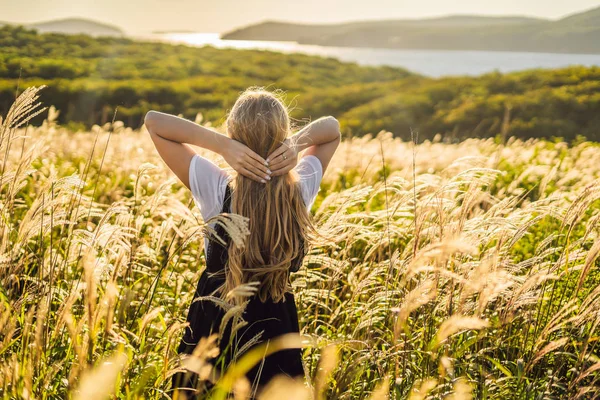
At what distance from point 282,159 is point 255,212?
276mm

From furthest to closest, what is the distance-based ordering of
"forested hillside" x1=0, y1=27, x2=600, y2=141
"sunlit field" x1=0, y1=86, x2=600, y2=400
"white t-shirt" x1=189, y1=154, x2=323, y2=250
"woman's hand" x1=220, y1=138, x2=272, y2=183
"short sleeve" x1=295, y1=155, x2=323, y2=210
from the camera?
1. "forested hillside" x1=0, y1=27, x2=600, y2=141
2. "short sleeve" x1=295, y1=155, x2=323, y2=210
3. "white t-shirt" x1=189, y1=154, x2=323, y2=250
4. "woman's hand" x1=220, y1=138, x2=272, y2=183
5. "sunlit field" x1=0, y1=86, x2=600, y2=400

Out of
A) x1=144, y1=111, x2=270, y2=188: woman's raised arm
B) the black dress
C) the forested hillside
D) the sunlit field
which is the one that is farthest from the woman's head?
the forested hillside

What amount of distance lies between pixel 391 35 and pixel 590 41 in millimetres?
58352

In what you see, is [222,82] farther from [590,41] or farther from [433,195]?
[433,195]

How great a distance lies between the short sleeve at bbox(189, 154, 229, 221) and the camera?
8.47ft

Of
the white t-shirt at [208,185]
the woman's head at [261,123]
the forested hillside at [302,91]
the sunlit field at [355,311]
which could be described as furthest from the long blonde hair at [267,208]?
the forested hillside at [302,91]

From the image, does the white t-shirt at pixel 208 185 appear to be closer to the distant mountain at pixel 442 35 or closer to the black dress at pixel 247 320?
the black dress at pixel 247 320

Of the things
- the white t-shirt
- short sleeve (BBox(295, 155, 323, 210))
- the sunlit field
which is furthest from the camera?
short sleeve (BBox(295, 155, 323, 210))

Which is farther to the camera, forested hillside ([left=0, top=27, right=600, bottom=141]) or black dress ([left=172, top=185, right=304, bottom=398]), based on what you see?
forested hillside ([left=0, top=27, right=600, bottom=141])

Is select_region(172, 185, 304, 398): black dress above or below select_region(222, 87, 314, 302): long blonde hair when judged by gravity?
below

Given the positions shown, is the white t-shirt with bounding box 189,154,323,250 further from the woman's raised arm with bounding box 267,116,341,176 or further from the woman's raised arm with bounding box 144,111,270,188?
the woman's raised arm with bounding box 267,116,341,176

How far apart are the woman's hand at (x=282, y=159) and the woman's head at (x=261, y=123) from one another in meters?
0.06

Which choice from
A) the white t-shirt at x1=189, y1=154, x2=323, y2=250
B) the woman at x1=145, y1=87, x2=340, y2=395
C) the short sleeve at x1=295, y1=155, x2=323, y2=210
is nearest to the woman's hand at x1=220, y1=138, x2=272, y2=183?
the woman at x1=145, y1=87, x2=340, y2=395

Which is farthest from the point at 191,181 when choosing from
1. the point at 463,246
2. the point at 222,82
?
the point at 222,82
